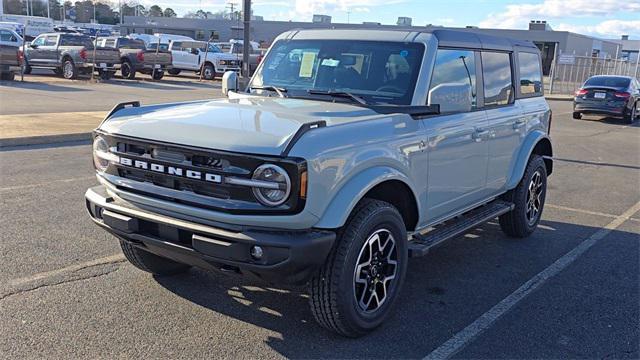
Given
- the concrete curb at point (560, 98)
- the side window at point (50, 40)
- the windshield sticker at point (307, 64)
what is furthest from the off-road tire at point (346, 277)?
the concrete curb at point (560, 98)

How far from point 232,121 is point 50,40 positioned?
25.8 metres

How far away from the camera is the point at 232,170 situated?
334 centimetres

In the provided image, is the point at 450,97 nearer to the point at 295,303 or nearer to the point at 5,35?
the point at 295,303

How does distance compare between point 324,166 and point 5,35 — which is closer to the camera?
point 324,166

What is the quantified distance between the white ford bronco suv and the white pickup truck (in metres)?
25.6

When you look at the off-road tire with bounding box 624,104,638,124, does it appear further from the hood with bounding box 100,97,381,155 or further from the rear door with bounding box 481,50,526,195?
the hood with bounding box 100,97,381,155

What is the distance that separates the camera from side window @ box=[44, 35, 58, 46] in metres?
26.1

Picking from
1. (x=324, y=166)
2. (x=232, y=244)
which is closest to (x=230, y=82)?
(x=324, y=166)

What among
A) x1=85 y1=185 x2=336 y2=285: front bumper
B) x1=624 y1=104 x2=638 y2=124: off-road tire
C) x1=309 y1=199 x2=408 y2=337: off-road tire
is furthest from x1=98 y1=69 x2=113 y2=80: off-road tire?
x1=309 y1=199 x2=408 y2=337: off-road tire

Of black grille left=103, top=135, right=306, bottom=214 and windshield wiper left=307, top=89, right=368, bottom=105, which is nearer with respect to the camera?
black grille left=103, top=135, right=306, bottom=214

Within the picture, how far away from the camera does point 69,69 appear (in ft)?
83.8

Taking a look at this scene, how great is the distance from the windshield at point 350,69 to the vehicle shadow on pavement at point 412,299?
1.55 m

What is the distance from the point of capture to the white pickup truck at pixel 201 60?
30.5 metres

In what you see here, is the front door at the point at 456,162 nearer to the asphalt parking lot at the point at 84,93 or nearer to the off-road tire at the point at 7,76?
the asphalt parking lot at the point at 84,93
